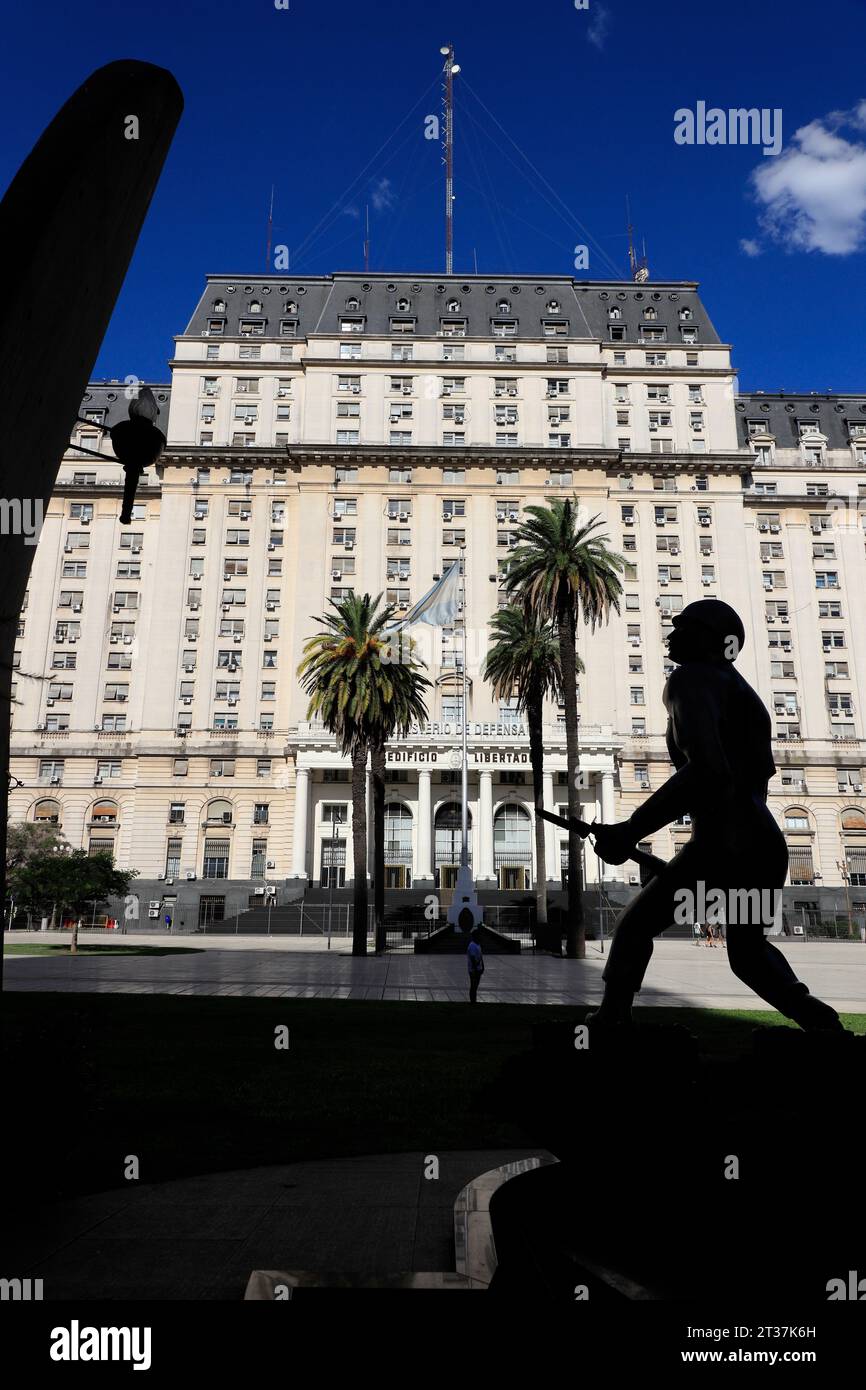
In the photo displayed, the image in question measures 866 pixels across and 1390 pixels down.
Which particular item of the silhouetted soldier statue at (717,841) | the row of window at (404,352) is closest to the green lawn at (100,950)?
the silhouetted soldier statue at (717,841)

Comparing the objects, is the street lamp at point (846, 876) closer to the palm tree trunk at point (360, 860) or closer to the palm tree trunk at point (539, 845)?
the palm tree trunk at point (539, 845)

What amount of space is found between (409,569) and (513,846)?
23140 mm

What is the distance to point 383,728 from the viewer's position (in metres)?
38.7

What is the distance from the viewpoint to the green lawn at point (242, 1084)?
631cm

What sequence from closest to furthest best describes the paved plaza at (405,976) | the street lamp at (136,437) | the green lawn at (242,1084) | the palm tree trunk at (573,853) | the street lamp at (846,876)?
1. the green lawn at (242,1084)
2. the street lamp at (136,437)
3. the paved plaza at (405,976)
4. the palm tree trunk at (573,853)
5. the street lamp at (846,876)

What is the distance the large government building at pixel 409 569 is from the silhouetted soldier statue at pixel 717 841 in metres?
Answer: 54.6

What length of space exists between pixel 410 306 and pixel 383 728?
51.4 meters

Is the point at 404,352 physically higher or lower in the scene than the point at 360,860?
higher

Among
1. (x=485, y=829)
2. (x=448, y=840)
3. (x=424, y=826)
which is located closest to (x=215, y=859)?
(x=424, y=826)

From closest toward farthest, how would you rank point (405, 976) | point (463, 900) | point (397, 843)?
point (405, 976)
point (463, 900)
point (397, 843)

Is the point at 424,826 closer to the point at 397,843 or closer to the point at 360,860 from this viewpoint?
the point at 397,843

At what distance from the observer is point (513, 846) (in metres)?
62.6
